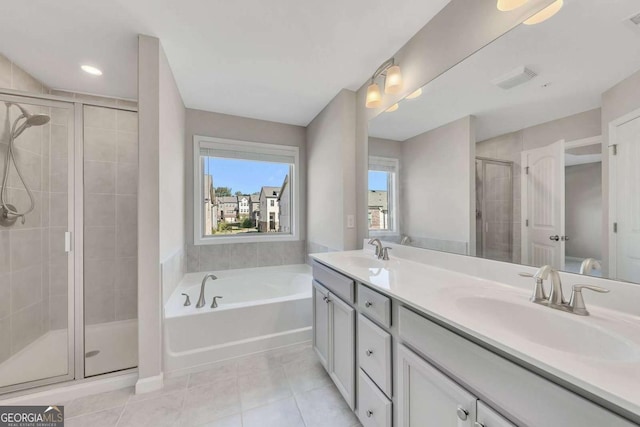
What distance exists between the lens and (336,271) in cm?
152

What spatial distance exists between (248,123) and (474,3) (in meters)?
2.47

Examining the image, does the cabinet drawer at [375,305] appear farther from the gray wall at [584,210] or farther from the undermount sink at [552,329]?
the gray wall at [584,210]

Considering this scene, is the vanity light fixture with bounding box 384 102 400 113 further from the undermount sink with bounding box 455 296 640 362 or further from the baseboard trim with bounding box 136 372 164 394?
the baseboard trim with bounding box 136 372 164 394

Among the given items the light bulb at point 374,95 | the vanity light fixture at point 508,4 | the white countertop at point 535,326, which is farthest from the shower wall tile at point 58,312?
the vanity light fixture at point 508,4

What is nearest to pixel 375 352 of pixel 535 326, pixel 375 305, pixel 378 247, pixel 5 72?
pixel 375 305

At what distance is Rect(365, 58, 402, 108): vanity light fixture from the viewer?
178 centimetres

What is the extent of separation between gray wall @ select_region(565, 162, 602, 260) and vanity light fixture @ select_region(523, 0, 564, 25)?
65 cm

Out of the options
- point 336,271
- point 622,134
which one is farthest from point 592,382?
point 336,271

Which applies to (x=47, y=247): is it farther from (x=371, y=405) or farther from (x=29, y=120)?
(x=371, y=405)

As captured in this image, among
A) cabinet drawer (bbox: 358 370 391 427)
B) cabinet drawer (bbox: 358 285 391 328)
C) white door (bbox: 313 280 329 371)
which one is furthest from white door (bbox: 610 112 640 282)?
white door (bbox: 313 280 329 371)

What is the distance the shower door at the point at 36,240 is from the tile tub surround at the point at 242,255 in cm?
114

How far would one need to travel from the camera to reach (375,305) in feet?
3.75

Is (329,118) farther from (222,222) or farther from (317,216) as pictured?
(222,222)

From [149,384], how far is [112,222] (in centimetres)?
161
